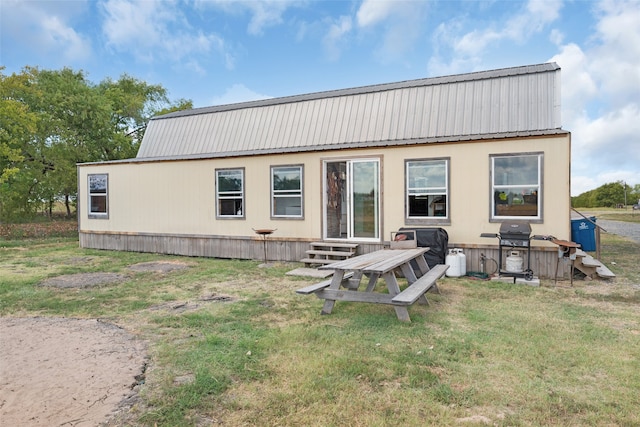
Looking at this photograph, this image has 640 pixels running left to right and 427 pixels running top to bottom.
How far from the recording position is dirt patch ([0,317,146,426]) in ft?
8.84

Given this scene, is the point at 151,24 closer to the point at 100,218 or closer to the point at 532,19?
the point at 100,218

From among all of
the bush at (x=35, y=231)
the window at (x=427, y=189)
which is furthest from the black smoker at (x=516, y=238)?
the bush at (x=35, y=231)

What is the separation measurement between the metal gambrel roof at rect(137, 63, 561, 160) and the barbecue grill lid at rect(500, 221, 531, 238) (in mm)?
1767

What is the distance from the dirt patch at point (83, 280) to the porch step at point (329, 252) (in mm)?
3863

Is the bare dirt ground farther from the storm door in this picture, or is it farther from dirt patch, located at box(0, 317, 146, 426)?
the storm door

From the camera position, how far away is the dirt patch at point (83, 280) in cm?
705

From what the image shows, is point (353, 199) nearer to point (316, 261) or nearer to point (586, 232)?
point (316, 261)

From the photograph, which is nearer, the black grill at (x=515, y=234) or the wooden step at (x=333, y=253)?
the black grill at (x=515, y=234)

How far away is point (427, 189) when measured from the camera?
8312mm

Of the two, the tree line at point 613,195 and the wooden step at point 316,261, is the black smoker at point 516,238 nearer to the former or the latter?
the wooden step at point 316,261

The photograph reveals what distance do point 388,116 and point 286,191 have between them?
320 centimetres

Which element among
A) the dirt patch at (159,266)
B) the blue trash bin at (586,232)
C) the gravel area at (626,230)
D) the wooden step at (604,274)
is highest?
the blue trash bin at (586,232)

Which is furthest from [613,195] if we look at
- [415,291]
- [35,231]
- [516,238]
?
[35,231]

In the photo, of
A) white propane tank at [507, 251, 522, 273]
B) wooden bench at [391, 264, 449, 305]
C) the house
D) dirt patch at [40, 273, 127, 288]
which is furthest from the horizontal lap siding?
dirt patch at [40, 273, 127, 288]
